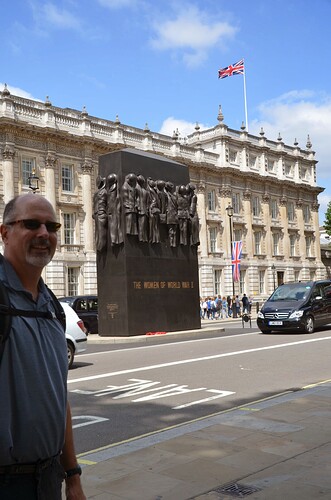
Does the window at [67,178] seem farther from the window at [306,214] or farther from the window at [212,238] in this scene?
the window at [306,214]

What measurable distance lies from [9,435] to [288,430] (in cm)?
492

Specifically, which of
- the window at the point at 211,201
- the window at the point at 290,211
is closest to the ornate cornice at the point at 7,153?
the window at the point at 211,201

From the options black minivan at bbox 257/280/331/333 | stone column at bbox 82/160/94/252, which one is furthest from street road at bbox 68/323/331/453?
stone column at bbox 82/160/94/252

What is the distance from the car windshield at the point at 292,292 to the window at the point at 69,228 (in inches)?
862

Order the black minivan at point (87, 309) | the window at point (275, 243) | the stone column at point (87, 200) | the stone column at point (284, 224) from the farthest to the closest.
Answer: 1. the stone column at point (284, 224)
2. the window at point (275, 243)
3. the stone column at point (87, 200)
4. the black minivan at point (87, 309)

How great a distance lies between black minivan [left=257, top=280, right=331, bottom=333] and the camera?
21.2 metres

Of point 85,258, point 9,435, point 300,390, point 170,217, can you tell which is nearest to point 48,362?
point 9,435

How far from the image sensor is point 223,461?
5.49 m

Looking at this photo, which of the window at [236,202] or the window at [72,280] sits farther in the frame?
the window at [236,202]

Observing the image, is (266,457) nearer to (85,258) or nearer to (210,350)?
(210,350)

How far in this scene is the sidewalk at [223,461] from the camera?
471 centimetres

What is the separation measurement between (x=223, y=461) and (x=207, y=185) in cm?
→ 4935

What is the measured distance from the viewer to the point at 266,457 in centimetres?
559

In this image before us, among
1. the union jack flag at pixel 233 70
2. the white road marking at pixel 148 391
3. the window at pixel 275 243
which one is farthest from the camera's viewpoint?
the window at pixel 275 243
